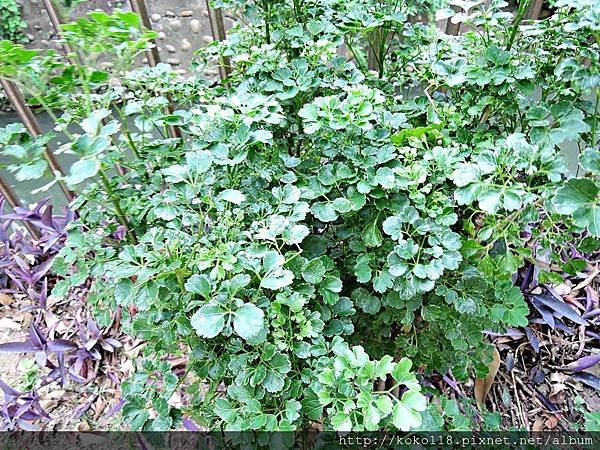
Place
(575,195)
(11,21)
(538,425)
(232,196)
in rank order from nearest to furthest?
(575,195), (232,196), (538,425), (11,21)

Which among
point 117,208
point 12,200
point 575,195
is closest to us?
point 575,195

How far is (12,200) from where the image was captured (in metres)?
1.60

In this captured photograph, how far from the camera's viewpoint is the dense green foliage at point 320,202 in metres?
0.64

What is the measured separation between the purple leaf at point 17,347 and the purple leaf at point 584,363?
163 centimetres

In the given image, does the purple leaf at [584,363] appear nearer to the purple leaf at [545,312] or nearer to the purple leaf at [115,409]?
the purple leaf at [545,312]

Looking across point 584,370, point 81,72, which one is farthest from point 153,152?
point 584,370

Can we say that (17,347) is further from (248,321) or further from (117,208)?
(248,321)

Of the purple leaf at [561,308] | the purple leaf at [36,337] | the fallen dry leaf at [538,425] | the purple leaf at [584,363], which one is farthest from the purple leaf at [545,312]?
the purple leaf at [36,337]

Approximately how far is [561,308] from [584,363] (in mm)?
168

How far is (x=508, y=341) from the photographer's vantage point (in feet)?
4.67

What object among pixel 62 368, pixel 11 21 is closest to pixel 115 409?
pixel 62 368

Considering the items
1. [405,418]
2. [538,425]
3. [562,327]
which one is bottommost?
[538,425]

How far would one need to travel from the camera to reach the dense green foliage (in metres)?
0.64

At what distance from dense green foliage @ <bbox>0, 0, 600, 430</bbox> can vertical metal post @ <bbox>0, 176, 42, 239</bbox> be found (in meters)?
0.85
